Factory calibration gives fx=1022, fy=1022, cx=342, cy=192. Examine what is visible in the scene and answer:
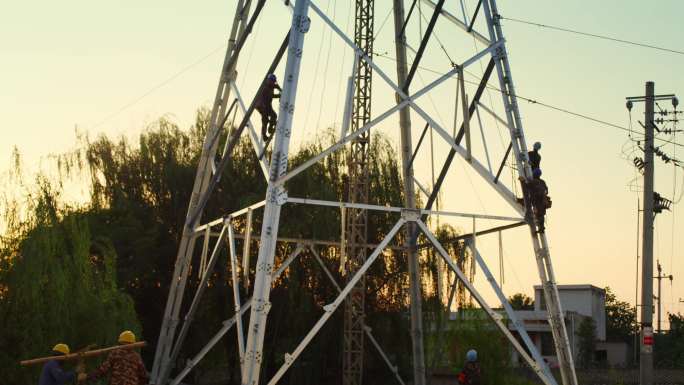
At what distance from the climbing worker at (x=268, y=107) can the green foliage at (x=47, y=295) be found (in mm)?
5659

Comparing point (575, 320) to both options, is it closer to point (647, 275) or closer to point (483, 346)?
point (483, 346)

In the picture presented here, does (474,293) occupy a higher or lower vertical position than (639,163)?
lower

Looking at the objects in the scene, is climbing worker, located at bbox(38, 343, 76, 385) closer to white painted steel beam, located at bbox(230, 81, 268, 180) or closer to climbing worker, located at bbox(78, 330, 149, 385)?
climbing worker, located at bbox(78, 330, 149, 385)

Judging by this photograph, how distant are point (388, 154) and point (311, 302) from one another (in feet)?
20.9

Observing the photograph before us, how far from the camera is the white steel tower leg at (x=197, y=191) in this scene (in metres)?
22.0

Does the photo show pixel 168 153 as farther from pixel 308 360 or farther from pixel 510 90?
pixel 510 90

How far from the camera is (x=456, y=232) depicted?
3531 centimetres

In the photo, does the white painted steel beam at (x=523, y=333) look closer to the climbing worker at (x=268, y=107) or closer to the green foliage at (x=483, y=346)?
the climbing worker at (x=268, y=107)

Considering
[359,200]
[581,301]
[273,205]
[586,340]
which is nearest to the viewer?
[273,205]

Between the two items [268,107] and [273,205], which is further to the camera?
[268,107]

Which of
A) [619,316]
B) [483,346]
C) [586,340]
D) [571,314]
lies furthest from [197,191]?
[619,316]

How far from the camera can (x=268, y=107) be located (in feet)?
66.6

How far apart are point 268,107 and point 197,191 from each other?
3.33 meters

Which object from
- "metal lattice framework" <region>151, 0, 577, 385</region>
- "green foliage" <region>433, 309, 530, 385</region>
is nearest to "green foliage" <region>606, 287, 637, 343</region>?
"green foliage" <region>433, 309, 530, 385</region>
